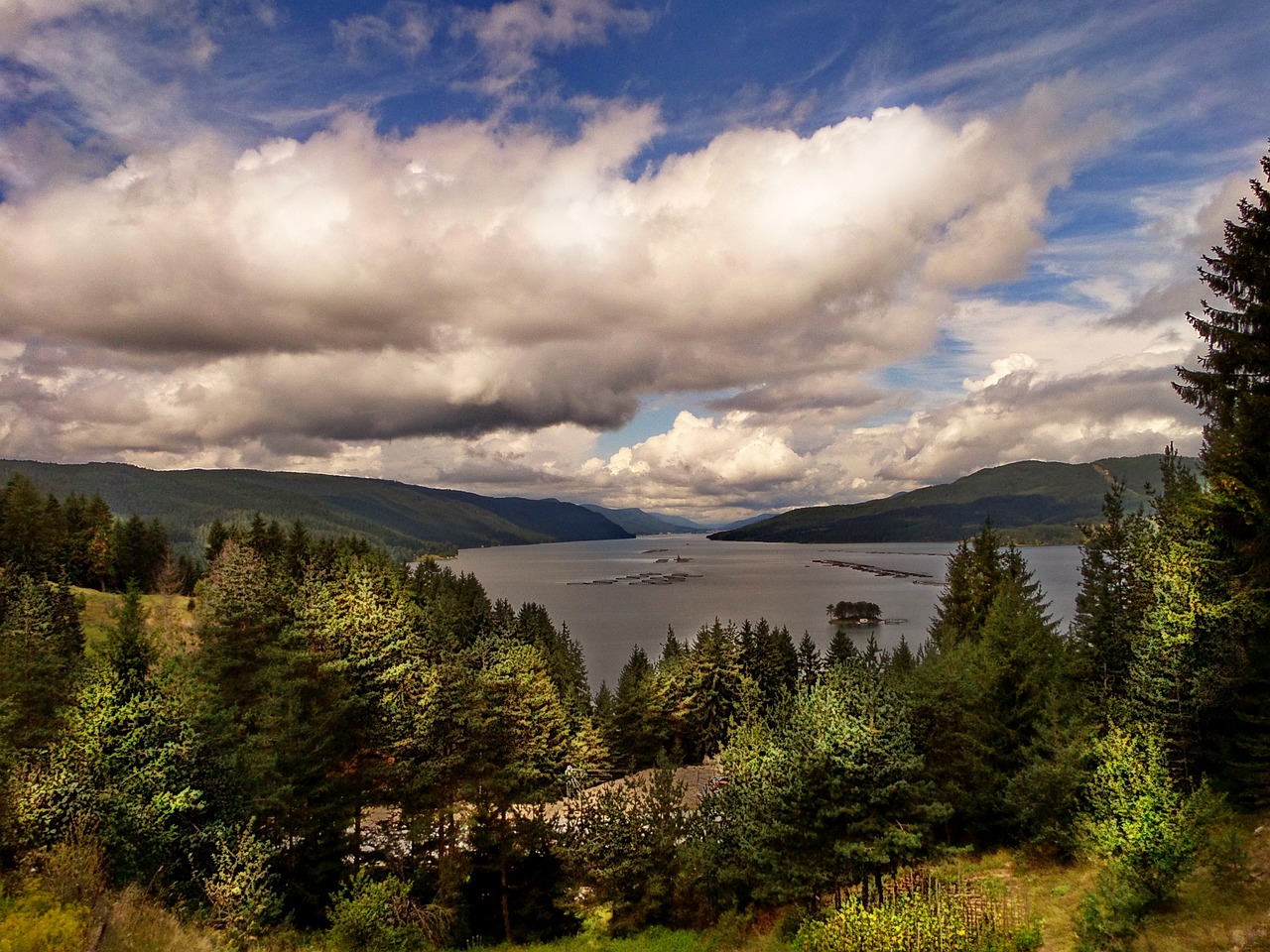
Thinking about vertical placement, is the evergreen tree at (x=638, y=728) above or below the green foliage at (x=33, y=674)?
below

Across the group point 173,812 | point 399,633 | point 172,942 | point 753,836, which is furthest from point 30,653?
point 753,836

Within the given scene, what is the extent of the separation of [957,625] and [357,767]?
131ft

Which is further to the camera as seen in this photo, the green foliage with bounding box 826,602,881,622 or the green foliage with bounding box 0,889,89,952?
the green foliage with bounding box 826,602,881,622

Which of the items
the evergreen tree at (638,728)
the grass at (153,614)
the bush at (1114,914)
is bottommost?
the evergreen tree at (638,728)

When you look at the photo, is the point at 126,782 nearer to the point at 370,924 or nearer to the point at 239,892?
the point at 239,892

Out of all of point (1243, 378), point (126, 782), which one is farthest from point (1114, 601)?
point (126, 782)

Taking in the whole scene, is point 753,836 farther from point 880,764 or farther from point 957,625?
point 957,625

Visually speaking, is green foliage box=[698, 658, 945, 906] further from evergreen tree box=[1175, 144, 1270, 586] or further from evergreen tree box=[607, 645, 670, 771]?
evergreen tree box=[607, 645, 670, 771]

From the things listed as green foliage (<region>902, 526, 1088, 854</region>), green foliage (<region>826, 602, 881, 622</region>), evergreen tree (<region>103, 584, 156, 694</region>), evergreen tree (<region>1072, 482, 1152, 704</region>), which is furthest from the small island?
evergreen tree (<region>103, 584, 156, 694</region>)

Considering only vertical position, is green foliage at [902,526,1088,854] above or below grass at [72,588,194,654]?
above

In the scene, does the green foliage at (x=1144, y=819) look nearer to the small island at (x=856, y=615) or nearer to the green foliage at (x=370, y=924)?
the green foliage at (x=370, y=924)

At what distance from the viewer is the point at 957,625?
1852 inches

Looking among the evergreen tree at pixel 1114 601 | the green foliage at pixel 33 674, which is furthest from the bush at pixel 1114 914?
the green foliage at pixel 33 674

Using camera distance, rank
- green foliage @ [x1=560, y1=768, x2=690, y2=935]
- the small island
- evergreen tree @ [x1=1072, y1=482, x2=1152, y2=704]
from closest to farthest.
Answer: green foliage @ [x1=560, y1=768, x2=690, y2=935]
evergreen tree @ [x1=1072, y1=482, x2=1152, y2=704]
the small island
